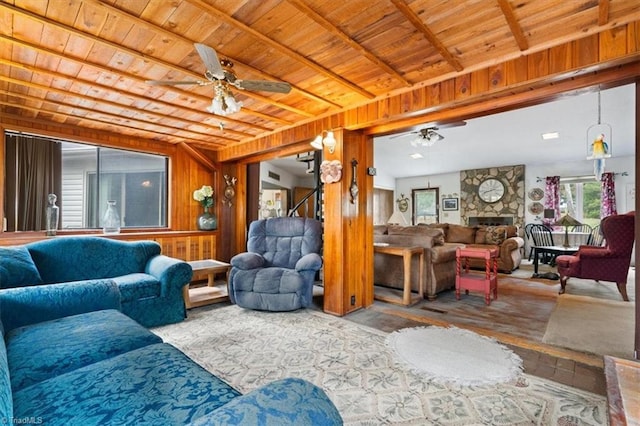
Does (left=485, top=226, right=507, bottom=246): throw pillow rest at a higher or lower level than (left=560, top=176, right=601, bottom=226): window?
lower

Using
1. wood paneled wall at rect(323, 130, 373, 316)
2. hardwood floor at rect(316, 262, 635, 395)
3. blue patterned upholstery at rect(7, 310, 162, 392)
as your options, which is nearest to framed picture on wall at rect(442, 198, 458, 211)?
hardwood floor at rect(316, 262, 635, 395)

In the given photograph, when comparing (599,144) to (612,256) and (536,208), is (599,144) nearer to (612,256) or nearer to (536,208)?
(612,256)

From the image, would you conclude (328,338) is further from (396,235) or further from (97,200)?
(97,200)

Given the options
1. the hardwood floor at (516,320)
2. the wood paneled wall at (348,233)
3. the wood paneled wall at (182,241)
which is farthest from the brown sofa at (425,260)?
the wood paneled wall at (182,241)

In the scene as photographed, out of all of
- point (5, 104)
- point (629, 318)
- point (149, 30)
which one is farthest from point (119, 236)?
point (629, 318)

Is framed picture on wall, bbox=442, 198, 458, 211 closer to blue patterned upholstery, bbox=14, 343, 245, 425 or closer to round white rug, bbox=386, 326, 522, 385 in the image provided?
round white rug, bbox=386, 326, 522, 385

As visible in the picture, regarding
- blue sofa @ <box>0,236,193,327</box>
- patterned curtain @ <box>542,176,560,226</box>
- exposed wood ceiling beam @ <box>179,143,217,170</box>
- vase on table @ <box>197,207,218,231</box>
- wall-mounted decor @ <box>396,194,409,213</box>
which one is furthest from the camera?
wall-mounted decor @ <box>396,194,409,213</box>

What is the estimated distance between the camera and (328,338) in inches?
108

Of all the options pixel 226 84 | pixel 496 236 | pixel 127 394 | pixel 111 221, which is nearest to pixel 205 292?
pixel 111 221

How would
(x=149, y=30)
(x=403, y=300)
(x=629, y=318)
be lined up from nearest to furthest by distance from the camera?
1. (x=149, y=30)
2. (x=629, y=318)
3. (x=403, y=300)

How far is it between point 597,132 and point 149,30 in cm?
736

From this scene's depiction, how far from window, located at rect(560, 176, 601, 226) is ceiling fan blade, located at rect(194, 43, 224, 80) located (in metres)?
9.02

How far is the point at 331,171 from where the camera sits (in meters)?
3.48

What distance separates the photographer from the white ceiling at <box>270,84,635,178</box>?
4.75m
